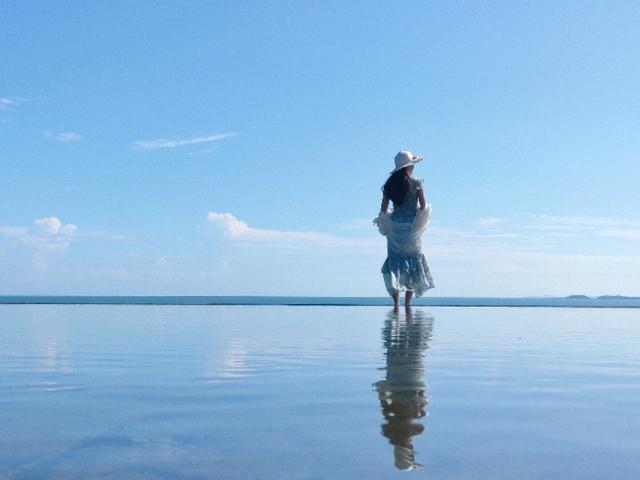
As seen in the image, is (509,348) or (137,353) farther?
(509,348)

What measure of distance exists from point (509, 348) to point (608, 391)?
8.35 feet

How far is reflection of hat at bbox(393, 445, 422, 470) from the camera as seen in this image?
192cm

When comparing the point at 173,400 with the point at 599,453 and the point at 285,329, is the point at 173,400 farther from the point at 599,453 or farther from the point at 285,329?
the point at 285,329

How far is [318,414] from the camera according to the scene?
2764mm

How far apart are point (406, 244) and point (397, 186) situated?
1.11 meters

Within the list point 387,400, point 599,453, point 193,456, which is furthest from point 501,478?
point 387,400

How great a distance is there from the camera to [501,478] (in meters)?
1.81

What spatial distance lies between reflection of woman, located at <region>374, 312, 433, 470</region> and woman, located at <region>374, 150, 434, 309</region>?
621 cm

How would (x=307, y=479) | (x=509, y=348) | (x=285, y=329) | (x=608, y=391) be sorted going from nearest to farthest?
(x=307, y=479) < (x=608, y=391) < (x=509, y=348) < (x=285, y=329)

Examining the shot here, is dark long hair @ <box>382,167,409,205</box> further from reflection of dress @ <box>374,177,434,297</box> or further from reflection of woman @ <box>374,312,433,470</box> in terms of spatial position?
reflection of woman @ <box>374,312,433,470</box>

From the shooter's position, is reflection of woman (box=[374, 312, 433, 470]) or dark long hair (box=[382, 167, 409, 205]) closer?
reflection of woman (box=[374, 312, 433, 470])

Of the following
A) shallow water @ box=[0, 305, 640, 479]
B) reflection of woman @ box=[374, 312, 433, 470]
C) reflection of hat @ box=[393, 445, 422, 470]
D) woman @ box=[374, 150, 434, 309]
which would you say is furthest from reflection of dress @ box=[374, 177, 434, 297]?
reflection of hat @ box=[393, 445, 422, 470]

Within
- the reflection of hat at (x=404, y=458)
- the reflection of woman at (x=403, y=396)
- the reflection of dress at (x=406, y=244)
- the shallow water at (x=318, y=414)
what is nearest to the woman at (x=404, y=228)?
the reflection of dress at (x=406, y=244)

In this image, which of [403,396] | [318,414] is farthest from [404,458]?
[403,396]
